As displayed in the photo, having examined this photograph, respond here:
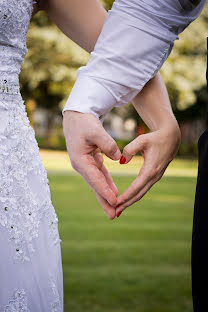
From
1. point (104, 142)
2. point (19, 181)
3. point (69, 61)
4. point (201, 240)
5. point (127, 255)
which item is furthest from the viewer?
point (69, 61)

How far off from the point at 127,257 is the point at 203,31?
1882cm

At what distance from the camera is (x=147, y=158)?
68.3 inches

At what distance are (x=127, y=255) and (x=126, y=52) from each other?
23.0ft

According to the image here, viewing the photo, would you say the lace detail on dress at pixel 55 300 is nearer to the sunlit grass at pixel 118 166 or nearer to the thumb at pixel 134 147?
the thumb at pixel 134 147

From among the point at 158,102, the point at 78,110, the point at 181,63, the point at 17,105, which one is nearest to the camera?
the point at 78,110

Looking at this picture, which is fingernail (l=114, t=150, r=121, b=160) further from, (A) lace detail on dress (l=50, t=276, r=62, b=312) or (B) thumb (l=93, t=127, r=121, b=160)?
(A) lace detail on dress (l=50, t=276, r=62, b=312)

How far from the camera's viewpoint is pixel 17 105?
2.04 meters

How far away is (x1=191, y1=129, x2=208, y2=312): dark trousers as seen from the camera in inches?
59.1

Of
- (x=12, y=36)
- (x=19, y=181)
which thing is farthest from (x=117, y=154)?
(x=12, y=36)

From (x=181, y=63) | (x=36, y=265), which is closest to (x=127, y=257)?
(x=36, y=265)

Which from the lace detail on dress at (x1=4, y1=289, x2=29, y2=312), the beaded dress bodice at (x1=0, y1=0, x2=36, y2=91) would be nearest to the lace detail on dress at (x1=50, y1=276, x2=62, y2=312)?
the lace detail on dress at (x1=4, y1=289, x2=29, y2=312)

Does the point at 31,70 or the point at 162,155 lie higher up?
the point at 162,155

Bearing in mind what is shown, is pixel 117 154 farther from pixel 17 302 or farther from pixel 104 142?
pixel 17 302

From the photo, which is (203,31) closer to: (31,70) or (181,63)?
(181,63)
